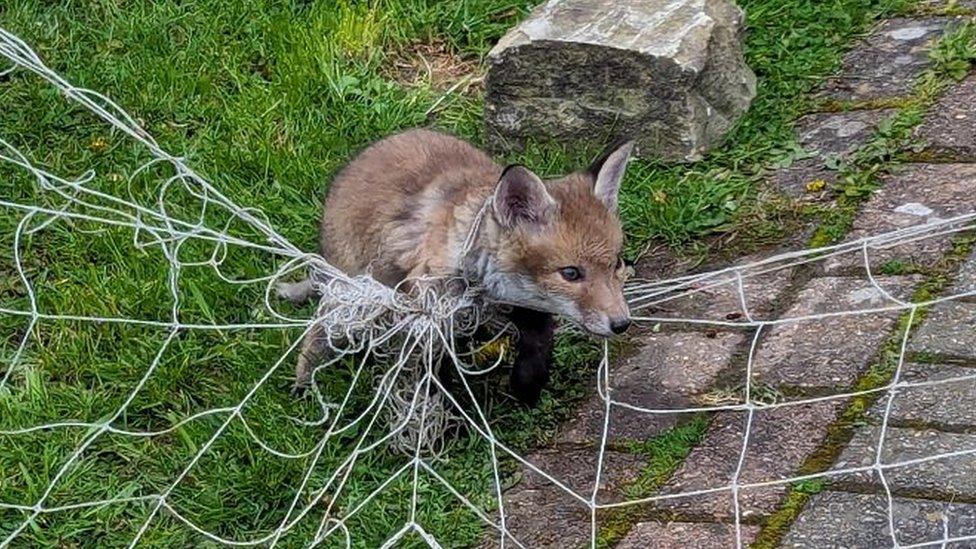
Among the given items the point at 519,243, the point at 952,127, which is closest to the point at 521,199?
the point at 519,243

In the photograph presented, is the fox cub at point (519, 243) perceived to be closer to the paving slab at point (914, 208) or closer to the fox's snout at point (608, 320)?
the fox's snout at point (608, 320)

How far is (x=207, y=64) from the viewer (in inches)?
261

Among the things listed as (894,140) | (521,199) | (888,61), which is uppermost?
(521,199)

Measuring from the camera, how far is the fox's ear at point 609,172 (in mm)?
4535

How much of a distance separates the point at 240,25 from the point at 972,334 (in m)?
3.64

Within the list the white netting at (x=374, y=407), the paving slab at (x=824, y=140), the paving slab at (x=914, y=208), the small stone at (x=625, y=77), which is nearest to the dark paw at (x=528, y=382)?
the white netting at (x=374, y=407)

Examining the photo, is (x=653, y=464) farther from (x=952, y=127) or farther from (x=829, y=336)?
(x=952, y=127)

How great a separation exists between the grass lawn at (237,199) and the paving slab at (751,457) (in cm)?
51

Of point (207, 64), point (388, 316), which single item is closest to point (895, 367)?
point (388, 316)

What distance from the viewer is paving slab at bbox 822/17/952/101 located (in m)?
6.18

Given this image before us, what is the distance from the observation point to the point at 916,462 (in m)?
3.83

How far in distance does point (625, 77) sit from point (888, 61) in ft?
3.85

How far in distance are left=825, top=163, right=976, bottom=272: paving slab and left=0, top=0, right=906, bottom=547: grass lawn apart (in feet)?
1.07

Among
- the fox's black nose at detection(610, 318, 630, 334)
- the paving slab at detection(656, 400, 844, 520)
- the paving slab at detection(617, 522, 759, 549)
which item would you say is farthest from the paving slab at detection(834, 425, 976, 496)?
the fox's black nose at detection(610, 318, 630, 334)
